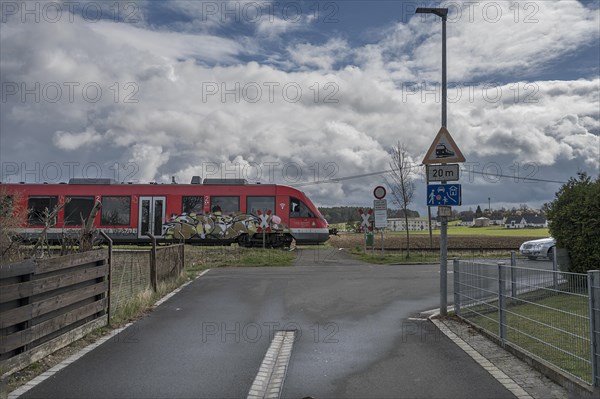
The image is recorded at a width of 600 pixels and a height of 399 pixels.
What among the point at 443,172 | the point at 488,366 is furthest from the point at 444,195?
the point at 488,366

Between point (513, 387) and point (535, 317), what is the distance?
1.46 m

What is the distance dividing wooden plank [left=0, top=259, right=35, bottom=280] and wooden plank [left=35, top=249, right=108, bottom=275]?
20 centimetres

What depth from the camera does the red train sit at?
27.2 m

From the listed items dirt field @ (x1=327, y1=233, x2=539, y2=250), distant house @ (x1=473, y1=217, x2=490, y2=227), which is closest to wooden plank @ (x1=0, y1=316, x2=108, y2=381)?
dirt field @ (x1=327, y1=233, x2=539, y2=250)

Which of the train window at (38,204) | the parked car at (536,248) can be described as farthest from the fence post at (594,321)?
the train window at (38,204)

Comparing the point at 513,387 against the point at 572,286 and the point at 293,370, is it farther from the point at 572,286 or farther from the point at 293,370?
the point at 293,370

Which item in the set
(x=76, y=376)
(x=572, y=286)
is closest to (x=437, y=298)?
(x=572, y=286)

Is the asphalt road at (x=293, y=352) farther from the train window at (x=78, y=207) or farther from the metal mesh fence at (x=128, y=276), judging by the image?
the train window at (x=78, y=207)

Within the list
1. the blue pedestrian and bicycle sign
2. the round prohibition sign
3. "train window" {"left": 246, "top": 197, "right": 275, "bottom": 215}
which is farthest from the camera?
"train window" {"left": 246, "top": 197, "right": 275, "bottom": 215}

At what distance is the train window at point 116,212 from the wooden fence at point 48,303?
18700mm

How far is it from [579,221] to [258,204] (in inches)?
674

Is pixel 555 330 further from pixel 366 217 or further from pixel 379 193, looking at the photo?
pixel 366 217

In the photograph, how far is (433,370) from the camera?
6492 millimetres

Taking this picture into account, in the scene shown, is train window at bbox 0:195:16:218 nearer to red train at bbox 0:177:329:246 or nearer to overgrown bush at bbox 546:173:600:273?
red train at bbox 0:177:329:246
